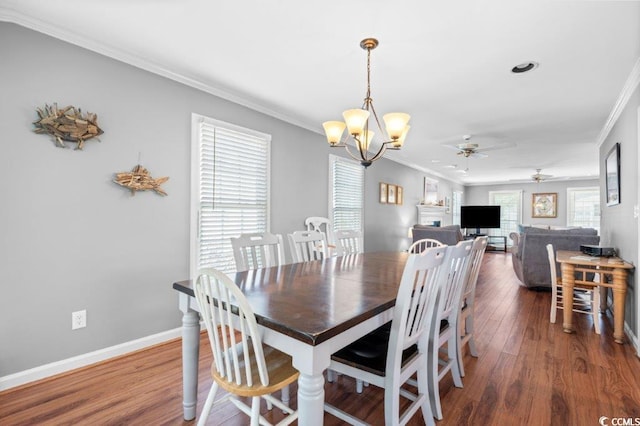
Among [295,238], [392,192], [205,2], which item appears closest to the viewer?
[205,2]

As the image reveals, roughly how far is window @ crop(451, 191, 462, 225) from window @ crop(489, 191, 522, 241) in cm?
130

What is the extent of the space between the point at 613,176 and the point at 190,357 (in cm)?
478

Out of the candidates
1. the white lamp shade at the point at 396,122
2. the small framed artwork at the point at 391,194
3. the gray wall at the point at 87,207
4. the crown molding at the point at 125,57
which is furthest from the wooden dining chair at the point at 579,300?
the gray wall at the point at 87,207

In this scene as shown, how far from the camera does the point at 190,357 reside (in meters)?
1.66

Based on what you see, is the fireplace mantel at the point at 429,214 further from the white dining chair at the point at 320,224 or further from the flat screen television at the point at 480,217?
the white dining chair at the point at 320,224

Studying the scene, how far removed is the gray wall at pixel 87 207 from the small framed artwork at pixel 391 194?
3948mm

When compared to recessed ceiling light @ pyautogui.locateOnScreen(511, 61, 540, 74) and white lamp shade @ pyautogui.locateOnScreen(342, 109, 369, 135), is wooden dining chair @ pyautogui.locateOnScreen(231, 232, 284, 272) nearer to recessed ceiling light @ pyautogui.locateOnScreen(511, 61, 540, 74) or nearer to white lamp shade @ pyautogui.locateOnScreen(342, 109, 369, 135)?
white lamp shade @ pyautogui.locateOnScreen(342, 109, 369, 135)

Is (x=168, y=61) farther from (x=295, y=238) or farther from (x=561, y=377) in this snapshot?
(x=561, y=377)

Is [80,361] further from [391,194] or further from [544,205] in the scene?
[544,205]

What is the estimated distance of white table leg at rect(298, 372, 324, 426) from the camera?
42.3 inches

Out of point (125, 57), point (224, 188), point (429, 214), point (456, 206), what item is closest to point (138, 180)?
point (224, 188)

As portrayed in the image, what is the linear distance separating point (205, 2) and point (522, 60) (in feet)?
7.87

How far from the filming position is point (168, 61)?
8.36 feet

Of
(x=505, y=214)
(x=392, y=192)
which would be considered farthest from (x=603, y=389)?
(x=505, y=214)
